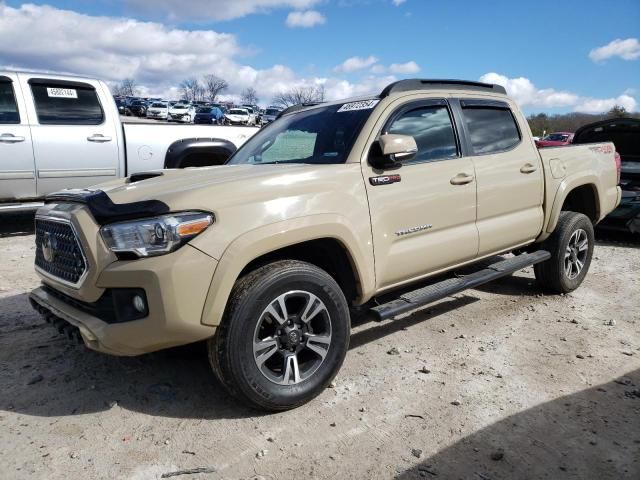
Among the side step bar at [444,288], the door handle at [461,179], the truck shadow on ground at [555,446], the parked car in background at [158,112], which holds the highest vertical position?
the parked car in background at [158,112]

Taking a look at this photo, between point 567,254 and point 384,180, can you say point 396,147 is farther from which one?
point 567,254

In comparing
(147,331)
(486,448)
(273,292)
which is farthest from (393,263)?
(147,331)

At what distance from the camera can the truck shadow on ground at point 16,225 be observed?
23.8ft

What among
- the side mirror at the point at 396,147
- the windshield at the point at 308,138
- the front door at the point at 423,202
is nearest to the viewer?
the side mirror at the point at 396,147

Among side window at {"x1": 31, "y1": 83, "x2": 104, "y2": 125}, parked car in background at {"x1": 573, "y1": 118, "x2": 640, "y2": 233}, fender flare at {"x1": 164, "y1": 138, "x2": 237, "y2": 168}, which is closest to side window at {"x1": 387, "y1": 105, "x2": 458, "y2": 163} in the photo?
fender flare at {"x1": 164, "y1": 138, "x2": 237, "y2": 168}

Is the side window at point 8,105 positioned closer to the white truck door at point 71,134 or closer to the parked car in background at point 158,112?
the white truck door at point 71,134

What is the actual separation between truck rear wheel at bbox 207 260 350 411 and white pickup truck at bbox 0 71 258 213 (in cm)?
487

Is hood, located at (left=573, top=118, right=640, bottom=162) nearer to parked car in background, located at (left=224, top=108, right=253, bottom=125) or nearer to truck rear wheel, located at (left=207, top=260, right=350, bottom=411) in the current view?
truck rear wheel, located at (left=207, top=260, right=350, bottom=411)

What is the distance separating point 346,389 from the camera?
3201 millimetres

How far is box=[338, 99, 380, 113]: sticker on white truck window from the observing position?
142 inches

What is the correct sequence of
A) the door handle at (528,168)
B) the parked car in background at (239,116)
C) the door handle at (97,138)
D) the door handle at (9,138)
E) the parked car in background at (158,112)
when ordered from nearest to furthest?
the door handle at (528,168)
the door handle at (9,138)
the door handle at (97,138)
the parked car in background at (239,116)
the parked car in background at (158,112)

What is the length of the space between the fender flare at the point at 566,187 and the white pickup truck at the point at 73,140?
15.1 ft

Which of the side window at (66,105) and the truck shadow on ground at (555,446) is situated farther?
the side window at (66,105)

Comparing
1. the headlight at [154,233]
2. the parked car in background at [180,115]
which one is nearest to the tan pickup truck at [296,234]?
the headlight at [154,233]
